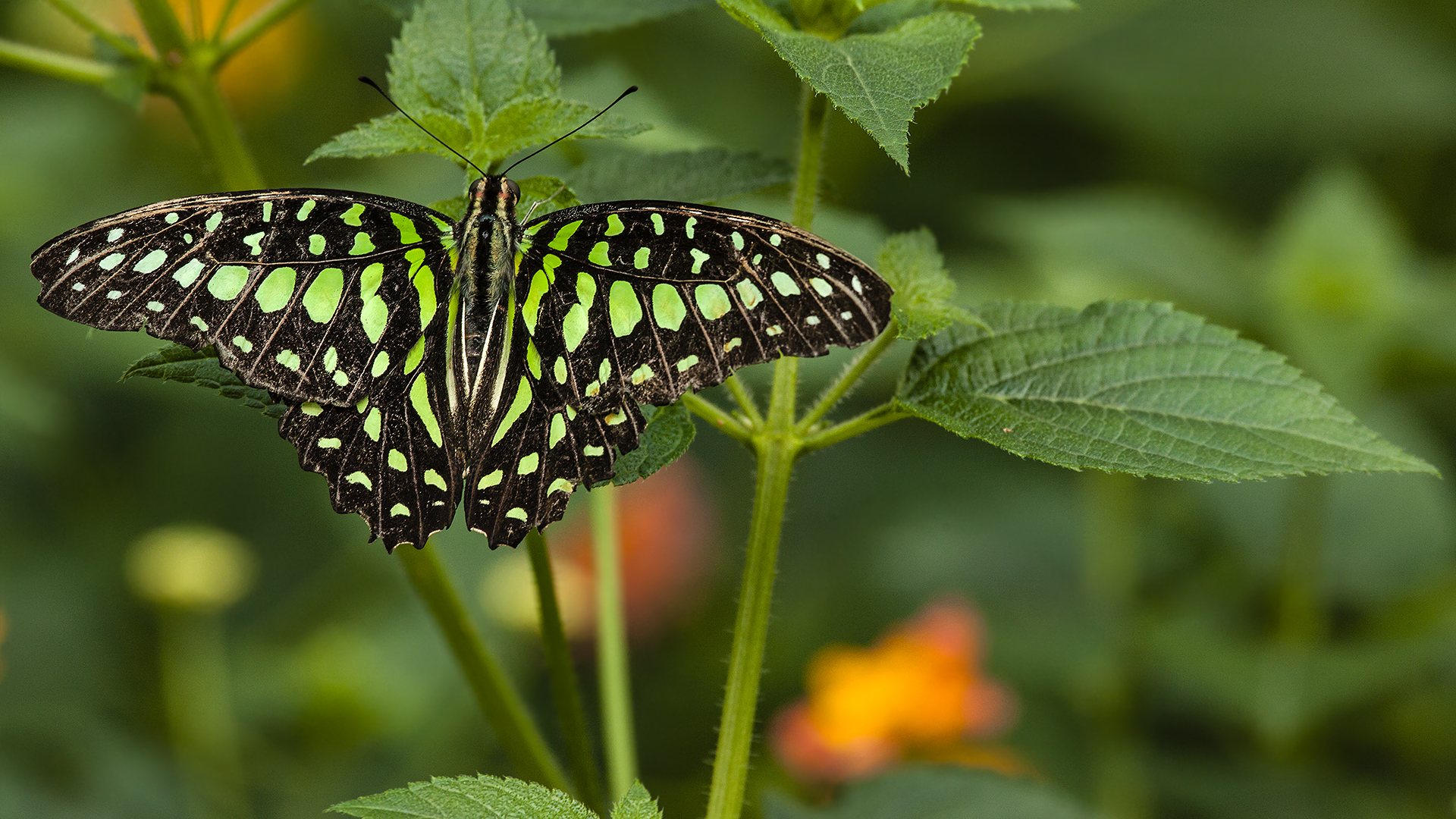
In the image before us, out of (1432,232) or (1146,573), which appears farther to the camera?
(1432,232)

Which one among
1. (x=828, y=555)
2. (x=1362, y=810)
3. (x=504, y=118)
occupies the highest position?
(x=828, y=555)

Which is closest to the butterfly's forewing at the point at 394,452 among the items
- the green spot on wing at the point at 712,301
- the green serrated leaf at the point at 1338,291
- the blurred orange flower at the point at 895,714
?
the green spot on wing at the point at 712,301

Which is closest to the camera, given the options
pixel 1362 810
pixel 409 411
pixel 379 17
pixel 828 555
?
pixel 409 411

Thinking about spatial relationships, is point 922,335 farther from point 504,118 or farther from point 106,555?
point 106,555

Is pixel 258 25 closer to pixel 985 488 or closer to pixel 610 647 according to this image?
pixel 610 647

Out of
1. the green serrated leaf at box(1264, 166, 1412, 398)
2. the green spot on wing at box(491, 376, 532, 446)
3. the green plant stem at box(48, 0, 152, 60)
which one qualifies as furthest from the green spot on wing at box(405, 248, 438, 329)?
the green serrated leaf at box(1264, 166, 1412, 398)

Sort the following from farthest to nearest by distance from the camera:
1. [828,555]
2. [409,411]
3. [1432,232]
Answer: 1. [1432,232]
2. [828,555]
3. [409,411]

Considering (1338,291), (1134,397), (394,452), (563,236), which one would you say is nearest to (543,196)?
(563,236)

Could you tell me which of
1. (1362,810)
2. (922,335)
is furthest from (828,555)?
(922,335)
